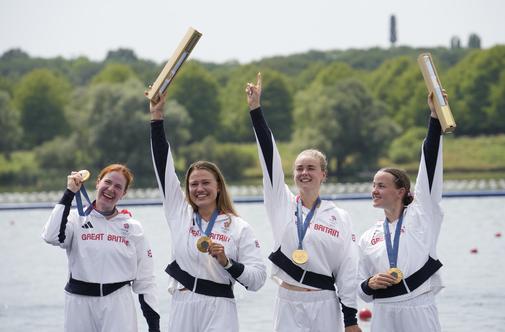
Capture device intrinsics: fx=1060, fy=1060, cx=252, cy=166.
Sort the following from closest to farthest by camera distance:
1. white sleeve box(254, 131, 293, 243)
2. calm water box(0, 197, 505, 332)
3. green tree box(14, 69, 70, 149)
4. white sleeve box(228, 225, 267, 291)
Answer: white sleeve box(228, 225, 267, 291)
white sleeve box(254, 131, 293, 243)
calm water box(0, 197, 505, 332)
green tree box(14, 69, 70, 149)

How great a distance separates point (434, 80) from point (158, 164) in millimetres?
1857

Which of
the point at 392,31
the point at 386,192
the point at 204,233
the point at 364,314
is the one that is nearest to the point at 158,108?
the point at 204,233

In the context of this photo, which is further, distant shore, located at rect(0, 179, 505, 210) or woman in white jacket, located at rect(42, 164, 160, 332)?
distant shore, located at rect(0, 179, 505, 210)

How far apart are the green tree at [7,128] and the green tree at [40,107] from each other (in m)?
6.32

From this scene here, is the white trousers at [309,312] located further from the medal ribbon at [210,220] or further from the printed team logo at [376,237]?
the medal ribbon at [210,220]

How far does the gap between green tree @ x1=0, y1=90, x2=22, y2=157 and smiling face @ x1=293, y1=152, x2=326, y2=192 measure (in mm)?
78303

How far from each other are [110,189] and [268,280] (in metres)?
10.4

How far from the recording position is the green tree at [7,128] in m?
83.2

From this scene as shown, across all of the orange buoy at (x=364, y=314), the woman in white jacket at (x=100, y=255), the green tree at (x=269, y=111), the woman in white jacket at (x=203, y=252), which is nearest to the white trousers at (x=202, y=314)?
the woman in white jacket at (x=203, y=252)

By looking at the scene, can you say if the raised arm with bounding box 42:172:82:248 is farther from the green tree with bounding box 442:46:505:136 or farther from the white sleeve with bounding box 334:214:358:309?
the green tree with bounding box 442:46:505:136

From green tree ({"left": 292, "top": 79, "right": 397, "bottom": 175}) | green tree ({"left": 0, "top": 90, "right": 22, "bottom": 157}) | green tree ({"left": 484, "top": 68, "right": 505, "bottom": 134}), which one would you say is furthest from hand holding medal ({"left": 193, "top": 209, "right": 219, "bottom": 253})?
green tree ({"left": 484, "top": 68, "right": 505, "bottom": 134})

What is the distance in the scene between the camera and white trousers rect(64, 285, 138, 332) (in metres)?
7.01

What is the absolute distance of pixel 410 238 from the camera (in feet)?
22.6

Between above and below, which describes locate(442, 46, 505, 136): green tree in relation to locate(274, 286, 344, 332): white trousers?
above
